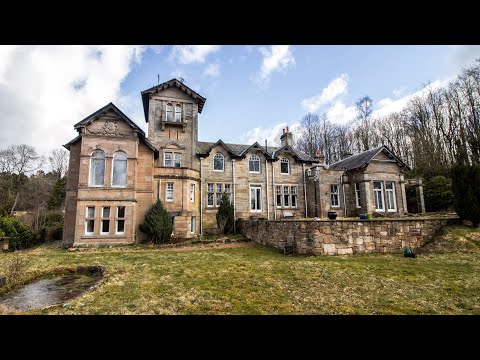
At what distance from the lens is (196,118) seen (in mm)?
21734

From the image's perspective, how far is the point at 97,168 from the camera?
16953 mm

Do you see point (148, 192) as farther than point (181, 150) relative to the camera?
No

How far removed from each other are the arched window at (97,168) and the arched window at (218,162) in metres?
8.80

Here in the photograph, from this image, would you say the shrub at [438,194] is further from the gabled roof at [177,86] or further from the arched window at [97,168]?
the arched window at [97,168]

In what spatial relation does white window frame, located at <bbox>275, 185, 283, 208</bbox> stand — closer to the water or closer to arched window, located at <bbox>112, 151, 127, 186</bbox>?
arched window, located at <bbox>112, 151, 127, 186</bbox>

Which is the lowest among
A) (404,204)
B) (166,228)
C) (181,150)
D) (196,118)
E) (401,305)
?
(401,305)

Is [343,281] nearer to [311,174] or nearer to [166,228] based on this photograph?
[166,228]

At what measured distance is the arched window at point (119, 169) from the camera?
17078mm

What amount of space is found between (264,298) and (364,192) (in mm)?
18273

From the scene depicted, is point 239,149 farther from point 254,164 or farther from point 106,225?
point 106,225

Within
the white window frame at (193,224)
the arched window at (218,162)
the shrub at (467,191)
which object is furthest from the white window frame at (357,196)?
the white window frame at (193,224)

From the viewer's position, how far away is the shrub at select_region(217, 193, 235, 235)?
20.1 metres

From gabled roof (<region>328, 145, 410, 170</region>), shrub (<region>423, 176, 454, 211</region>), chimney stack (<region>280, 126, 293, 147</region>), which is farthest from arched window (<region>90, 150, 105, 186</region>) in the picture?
shrub (<region>423, 176, 454, 211</region>)
